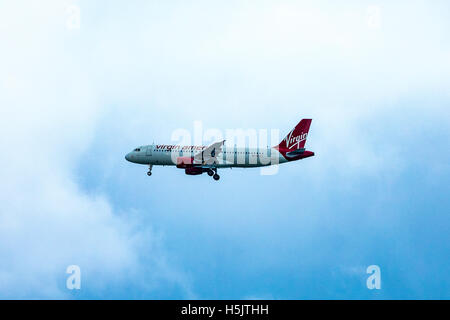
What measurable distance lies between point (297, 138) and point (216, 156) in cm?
1433

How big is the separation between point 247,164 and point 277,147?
20.9 feet

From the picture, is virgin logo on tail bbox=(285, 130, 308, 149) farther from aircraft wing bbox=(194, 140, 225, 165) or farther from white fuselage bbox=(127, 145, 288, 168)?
aircraft wing bbox=(194, 140, 225, 165)

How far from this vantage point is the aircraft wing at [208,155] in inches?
4688

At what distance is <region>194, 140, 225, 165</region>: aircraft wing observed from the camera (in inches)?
4688

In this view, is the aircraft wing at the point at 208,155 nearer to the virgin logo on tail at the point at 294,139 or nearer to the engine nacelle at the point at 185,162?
the engine nacelle at the point at 185,162

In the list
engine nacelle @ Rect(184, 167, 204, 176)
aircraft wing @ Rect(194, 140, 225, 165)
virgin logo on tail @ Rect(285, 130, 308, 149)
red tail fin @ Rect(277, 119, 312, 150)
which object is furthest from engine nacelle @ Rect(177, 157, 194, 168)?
virgin logo on tail @ Rect(285, 130, 308, 149)

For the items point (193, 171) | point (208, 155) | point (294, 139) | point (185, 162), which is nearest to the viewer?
point (208, 155)

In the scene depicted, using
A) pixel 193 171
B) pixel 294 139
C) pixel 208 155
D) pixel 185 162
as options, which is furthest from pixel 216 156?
pixel 294 139

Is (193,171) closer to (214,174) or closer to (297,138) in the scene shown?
(214,174)

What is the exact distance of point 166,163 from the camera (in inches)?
4813

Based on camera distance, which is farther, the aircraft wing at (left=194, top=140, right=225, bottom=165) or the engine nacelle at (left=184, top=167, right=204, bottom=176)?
the engine nacelle at (left=184, top=167, right=204, bottom=176)

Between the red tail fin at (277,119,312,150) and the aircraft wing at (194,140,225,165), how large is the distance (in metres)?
11.2

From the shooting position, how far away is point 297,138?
405 ft
